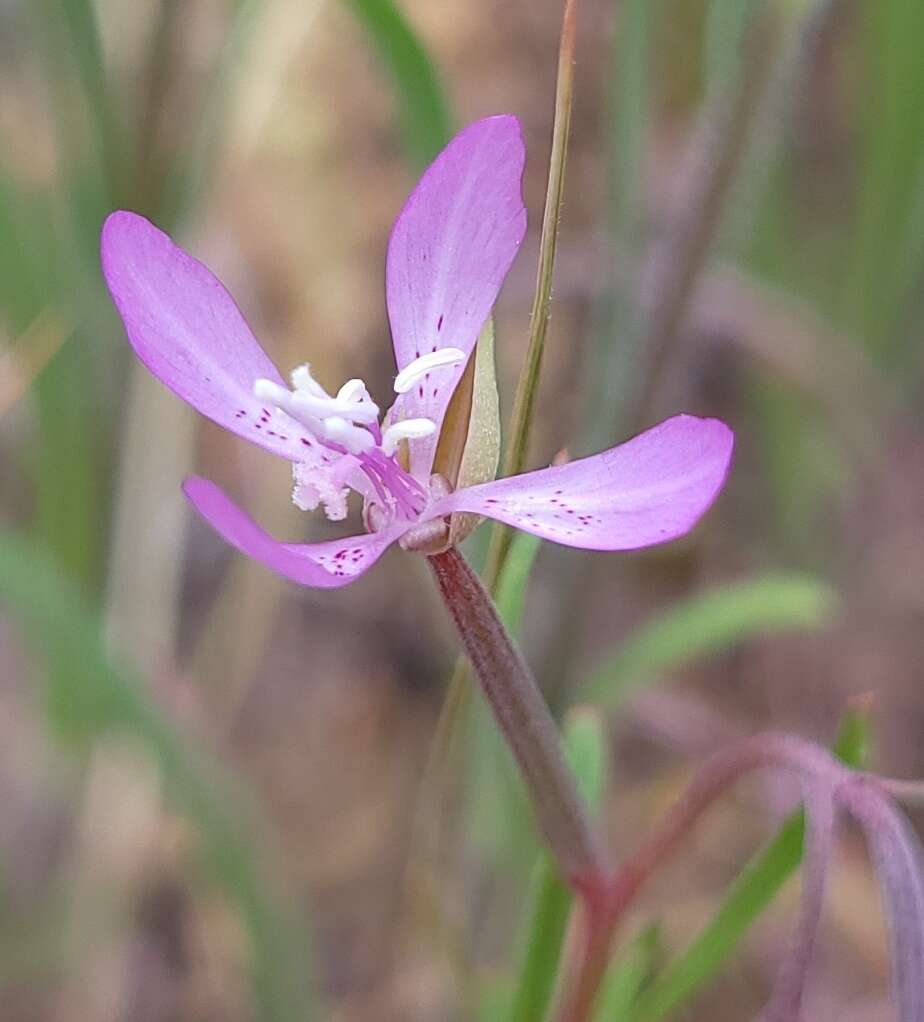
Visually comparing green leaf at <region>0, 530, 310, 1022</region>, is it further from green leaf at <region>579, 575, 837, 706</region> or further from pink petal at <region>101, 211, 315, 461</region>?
pink petal at <region>101, 211, 315, 461</region>

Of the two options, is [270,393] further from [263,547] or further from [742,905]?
[742,905]

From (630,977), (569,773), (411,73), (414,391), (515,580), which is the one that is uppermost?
(411,73)

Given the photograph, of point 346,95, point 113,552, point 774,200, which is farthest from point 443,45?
point 113,552

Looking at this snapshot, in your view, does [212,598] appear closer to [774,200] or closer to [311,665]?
[311,665]

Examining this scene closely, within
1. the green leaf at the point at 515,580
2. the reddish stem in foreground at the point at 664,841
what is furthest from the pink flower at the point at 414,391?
the reddish stem in foreground at the point at 664,841

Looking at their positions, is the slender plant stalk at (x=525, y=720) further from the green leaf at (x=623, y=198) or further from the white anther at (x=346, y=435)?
the green leaf at (x=623, y=198)

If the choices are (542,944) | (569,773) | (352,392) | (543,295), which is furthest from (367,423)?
(542,944)

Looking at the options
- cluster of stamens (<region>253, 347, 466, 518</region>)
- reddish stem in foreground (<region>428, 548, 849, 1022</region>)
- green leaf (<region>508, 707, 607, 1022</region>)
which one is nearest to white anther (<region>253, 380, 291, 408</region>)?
cluster of stamens (<region>253, 347, 466, 518</region>)
